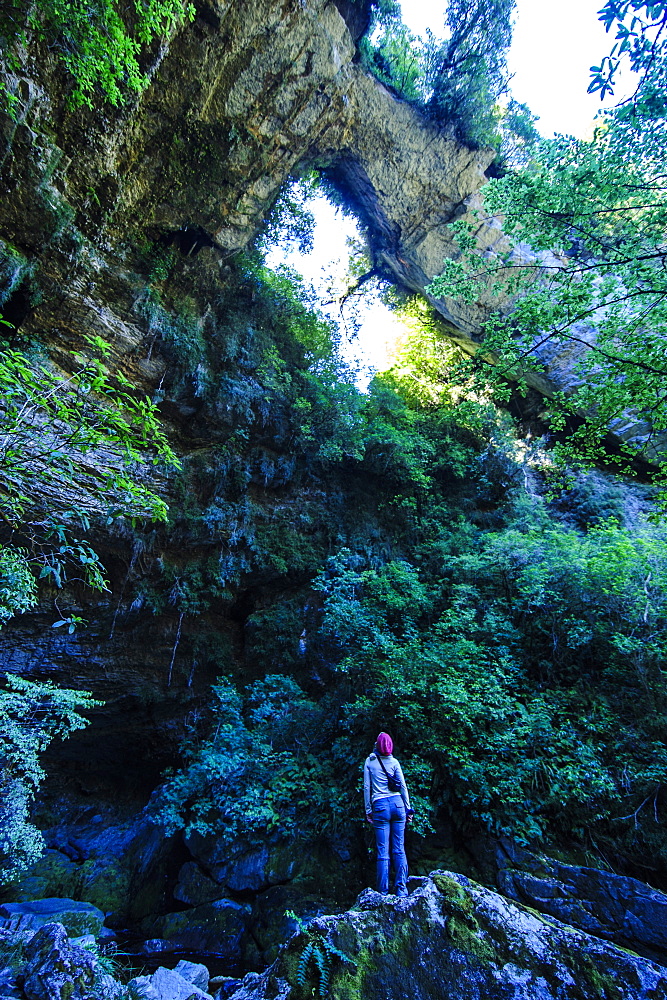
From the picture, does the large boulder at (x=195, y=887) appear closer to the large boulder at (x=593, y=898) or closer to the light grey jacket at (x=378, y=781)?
the light grey jacket at (x=378, y=781)

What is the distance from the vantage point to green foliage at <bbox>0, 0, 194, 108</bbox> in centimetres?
486

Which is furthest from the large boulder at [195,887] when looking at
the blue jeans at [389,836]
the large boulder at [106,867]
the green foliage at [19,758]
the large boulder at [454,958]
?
the large boulder at [454,958]

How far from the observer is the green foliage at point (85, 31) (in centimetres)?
486

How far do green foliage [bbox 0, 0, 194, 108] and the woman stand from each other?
352 inches

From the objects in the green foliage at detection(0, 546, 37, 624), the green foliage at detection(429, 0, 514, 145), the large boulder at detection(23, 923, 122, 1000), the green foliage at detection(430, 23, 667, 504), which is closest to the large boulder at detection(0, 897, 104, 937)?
the large boulder at detection(23, 923, 122, 1000)

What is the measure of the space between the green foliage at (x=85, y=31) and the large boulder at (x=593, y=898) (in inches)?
415

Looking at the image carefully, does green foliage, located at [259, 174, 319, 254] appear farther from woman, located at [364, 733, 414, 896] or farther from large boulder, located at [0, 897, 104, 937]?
large boulder, located at [0, 897, 104, 937]

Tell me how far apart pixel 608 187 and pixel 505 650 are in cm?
608

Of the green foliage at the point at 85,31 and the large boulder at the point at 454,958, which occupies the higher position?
the green foliage at the point at 85,31

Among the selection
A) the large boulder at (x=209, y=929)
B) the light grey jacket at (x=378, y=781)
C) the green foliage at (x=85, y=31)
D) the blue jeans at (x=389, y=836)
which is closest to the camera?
the blue jeans at (x=389, y=836)

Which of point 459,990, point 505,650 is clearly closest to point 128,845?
point 505,650

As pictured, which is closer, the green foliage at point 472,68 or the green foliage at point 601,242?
the green foliage at point 601,242

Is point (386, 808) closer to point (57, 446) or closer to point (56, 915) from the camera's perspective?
→ point (57, 446)

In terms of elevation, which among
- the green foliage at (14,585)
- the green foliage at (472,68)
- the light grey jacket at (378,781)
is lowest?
the light grey jacket at (378,781)
